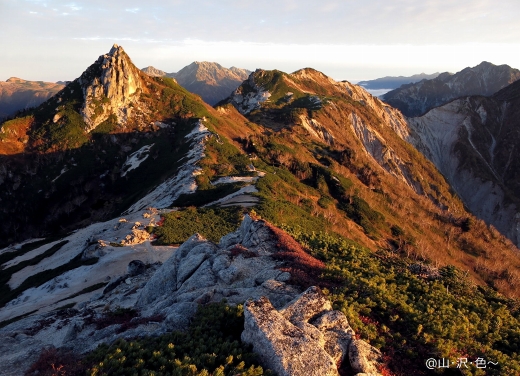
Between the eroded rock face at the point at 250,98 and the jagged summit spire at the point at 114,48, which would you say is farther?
the eroded rock face at the point at 250,98

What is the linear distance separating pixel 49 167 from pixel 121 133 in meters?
19.2

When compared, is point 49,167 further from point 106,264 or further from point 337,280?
point 337,280

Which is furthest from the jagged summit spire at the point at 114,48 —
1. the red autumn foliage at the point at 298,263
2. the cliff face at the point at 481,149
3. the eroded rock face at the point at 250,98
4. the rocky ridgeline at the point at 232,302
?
the cliff face at the point at 481,149

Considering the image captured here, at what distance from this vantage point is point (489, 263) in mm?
73625

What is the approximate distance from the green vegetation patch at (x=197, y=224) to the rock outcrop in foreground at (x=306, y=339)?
25.3 metres

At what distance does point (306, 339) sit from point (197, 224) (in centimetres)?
3201

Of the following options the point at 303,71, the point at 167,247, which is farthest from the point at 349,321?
the point at 303,71

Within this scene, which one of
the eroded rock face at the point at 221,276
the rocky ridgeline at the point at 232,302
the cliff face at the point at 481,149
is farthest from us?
the cliff face at the point at 481,149

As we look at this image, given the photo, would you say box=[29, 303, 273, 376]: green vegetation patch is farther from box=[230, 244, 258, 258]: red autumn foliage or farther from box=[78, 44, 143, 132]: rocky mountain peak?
box=[78, 44, 143, 132]: rocky mountain peak

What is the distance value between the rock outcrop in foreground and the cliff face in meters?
144

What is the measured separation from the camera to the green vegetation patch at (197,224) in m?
40.2

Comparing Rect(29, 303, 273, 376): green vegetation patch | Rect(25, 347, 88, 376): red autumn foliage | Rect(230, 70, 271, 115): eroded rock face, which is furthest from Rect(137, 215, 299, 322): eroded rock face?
Rect(230, 70, 271, 115): eroded rock face

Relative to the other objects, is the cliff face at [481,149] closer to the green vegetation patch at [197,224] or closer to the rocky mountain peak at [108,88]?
the green vegetation patch at [197,224]

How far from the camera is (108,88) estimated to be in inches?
3693
